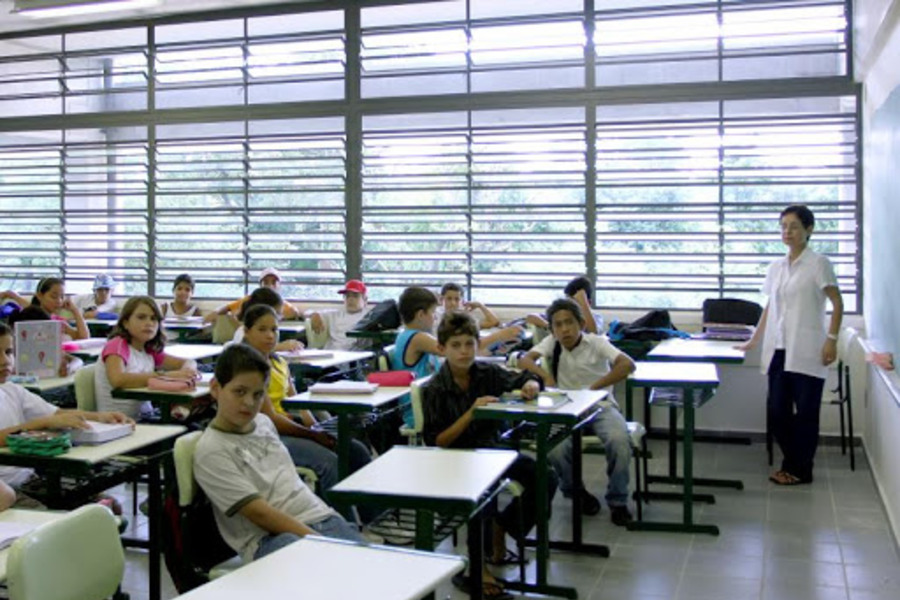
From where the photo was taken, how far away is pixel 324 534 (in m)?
3.05

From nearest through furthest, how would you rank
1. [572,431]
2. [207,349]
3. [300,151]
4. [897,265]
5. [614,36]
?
[572,431], [897,265], [207,349], [614,36], [300,151]

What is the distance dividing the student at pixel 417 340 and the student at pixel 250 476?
78.0 inches

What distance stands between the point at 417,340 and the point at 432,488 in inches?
95.5

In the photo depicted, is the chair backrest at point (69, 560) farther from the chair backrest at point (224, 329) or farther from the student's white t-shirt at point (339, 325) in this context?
the chair backrest at point (224, 329)

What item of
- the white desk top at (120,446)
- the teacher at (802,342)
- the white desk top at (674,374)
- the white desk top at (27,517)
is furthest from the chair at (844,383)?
the white desk top at (27,517)

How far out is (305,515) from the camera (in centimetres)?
310

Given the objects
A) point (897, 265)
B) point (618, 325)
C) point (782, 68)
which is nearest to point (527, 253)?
point (618, 325)

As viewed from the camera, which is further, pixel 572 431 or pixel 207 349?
pixel 207 349


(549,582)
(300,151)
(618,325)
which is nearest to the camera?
(549,582)

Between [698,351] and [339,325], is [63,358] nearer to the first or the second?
[339,325]

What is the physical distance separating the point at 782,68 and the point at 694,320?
2.20 m

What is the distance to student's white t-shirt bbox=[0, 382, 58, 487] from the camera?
12.2ft

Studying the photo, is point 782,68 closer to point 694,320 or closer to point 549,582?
point 694,320

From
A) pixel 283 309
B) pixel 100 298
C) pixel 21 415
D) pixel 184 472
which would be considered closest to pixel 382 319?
pixel 283 309
